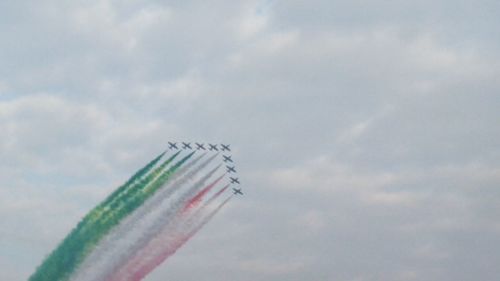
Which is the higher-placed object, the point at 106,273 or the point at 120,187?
the point at 120,187

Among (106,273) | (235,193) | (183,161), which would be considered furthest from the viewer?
(235,193)

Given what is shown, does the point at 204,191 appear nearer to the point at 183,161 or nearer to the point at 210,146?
the point at 183,161

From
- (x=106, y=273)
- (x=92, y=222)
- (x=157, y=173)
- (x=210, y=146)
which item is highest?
(x=210, y=146)

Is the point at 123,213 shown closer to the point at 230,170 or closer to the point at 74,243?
the point at 74,243

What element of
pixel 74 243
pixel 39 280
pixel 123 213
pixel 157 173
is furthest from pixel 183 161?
pixel 39 280

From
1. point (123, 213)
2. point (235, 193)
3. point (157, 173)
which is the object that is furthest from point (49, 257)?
point (235, 193)

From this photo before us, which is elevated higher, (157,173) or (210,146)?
(210,146)

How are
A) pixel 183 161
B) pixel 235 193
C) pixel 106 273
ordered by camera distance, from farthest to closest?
pixel 235 193, pixel 183 161, pixel 106 273

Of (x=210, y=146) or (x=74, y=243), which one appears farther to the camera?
(x=210, y=146)

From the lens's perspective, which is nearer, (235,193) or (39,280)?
(39,280)
